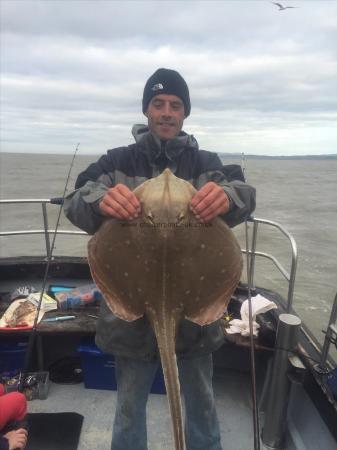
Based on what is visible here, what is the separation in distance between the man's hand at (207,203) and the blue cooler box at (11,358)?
312 centimetres

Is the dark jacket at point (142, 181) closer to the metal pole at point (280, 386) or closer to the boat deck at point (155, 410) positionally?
the metal pole at point (280, 386)

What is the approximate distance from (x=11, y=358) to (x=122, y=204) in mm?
3088

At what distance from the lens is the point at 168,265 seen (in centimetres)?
207

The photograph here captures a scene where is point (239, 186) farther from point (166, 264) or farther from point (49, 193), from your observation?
point (49, 193)

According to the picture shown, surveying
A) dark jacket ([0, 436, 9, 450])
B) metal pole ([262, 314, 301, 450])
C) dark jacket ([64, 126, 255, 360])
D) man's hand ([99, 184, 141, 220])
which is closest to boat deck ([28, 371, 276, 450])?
metal pole ([262, 314, 301, 450])

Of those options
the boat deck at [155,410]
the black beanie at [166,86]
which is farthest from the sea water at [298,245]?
the boat deck at [155,410]

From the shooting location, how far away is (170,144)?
2686 millimetres

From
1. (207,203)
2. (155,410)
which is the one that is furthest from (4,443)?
(207,203)

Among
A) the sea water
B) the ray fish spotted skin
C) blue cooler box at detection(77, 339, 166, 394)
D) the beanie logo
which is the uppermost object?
the beanie logo

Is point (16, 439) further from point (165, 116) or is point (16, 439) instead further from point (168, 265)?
point (165, 116)

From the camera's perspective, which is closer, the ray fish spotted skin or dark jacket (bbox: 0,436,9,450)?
the ray fish spotted skin

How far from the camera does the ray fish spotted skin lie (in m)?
2.00

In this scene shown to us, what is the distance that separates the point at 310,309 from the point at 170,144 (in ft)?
33.9

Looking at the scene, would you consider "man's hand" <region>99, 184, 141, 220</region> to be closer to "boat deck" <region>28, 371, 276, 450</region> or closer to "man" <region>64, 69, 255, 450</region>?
"man" <region>64, 69, 255, 450</region>
